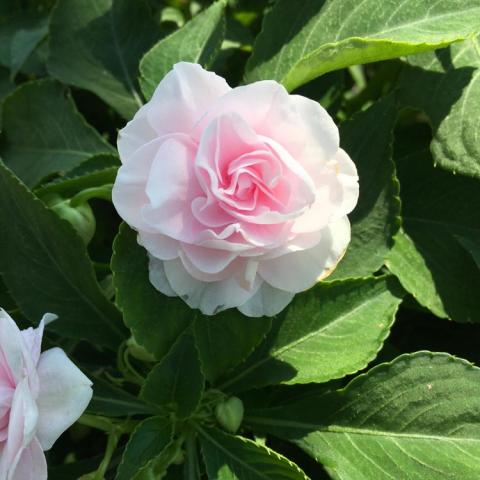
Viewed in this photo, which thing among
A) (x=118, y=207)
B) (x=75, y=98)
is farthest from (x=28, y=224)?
(x=75, y=98)

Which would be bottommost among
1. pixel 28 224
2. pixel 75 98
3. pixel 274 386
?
pixel 274 386

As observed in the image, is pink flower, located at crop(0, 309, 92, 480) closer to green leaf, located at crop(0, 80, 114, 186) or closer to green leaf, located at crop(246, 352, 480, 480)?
green leaf, located at crop(246, 352, 480, 480)

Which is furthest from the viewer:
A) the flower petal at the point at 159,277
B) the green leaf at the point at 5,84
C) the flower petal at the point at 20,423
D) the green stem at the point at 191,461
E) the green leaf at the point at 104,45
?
the green leaf at the point at 5,84

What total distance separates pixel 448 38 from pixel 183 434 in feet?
1.59

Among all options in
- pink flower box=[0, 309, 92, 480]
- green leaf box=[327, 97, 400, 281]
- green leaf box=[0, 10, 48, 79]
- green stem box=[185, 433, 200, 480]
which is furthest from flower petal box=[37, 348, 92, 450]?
green leaf box=[0, 10, 48, 79]

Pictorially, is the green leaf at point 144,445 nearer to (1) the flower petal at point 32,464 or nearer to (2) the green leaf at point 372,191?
(1) the flower petal at point 32,464

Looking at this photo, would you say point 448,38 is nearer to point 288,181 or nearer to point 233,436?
point 288,181

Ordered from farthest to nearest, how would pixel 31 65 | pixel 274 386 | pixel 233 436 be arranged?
1. pixel 31 65
2. pixel 274 386
3. pixel 233 436

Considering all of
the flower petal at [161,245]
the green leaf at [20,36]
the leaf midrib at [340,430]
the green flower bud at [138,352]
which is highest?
the flower petal at [161,245]

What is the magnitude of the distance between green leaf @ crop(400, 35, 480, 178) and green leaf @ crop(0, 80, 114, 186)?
0.43m

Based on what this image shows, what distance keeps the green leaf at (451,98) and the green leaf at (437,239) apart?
0.31 ft

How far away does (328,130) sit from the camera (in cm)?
72

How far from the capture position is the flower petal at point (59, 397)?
692 millimetres

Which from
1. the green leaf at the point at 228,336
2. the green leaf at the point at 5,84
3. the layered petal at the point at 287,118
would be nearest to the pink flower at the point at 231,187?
the layered petal at the point at 287,118
